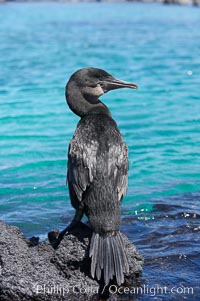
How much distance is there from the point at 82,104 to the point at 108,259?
4.57 feet

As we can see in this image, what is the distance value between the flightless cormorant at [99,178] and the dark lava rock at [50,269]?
138mm

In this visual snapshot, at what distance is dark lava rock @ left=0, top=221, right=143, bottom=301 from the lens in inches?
192

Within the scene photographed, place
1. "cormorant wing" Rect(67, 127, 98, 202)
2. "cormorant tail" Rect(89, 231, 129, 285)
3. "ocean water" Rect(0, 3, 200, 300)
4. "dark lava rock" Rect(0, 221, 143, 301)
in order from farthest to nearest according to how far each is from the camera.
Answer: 1. "ocean water" Rect(0, 3, 200, 300)
2. "cormorant wing" Rect(67, 127, 98, 202)
3. "cormorant tail" Rect(89, 231, 129, 285)
4. "dark lava rock" Rect(0, 221, 143, 301)

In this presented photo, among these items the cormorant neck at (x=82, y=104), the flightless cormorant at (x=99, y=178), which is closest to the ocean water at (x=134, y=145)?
the flightless cormorant at (x=99, y=178)

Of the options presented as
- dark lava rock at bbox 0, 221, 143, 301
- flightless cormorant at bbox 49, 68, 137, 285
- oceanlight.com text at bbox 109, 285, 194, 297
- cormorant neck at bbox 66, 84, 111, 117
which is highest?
cormorant neck at bbox 66, 84, 111, 117

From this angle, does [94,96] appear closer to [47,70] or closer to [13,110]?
[13,110]

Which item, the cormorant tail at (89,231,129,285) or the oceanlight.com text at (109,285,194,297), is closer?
the cormorant tail at (89,231,129,285)

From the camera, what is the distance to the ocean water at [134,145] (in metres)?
6.70

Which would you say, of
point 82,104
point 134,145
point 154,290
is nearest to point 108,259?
point 154,290

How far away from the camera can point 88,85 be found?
5.56 m

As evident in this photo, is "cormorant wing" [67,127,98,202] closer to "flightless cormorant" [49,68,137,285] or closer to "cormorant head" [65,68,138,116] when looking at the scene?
"flightless cormorant" [49,68,137,285]

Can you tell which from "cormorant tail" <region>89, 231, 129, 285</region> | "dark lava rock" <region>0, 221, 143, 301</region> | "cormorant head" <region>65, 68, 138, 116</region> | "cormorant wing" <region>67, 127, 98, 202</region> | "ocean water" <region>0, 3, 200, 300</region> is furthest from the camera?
"ocean water" <region>0, 3, 200, 300</region>

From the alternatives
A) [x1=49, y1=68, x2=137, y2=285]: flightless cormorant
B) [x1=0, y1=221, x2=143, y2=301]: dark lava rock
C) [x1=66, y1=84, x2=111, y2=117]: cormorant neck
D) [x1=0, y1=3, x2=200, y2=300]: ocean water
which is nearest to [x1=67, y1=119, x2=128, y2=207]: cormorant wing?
[x1=49, y1=68, x2=137, y2=285]: flightless cormorant

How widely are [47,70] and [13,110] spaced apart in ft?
20.9
